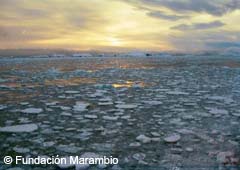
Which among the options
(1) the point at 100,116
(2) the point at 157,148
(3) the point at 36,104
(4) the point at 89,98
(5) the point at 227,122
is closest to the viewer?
(2) the point at 157,148

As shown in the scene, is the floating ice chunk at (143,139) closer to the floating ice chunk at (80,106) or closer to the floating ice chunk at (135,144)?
the floating ice chunk at (135,144)

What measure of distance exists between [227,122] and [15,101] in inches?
168

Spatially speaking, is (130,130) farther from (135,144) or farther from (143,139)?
(135,144)

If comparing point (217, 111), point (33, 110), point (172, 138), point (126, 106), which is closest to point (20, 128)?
point (33, 110)

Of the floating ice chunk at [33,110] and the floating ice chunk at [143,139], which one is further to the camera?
the floating ice chunk at [33,110]

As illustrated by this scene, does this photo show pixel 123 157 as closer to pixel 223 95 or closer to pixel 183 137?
pixel 183 137

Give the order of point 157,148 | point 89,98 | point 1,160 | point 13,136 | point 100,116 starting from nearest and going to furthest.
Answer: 1. point 1,160
2. point 157,148
3. point 13,136
4. point 100,116
5. point 89,98

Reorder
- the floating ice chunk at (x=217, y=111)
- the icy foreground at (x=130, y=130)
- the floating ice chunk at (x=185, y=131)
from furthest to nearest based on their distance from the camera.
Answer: the floating ice chunk at (x=217, y=111)
the floating ice chunk at (x=185, y=131)
the icy foreground at (x=130, y=130)

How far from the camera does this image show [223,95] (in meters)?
6.61

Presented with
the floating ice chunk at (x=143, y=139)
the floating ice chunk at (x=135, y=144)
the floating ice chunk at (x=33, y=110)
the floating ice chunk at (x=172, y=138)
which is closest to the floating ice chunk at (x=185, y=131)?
the floating ice chunk at (x=172, y=138)

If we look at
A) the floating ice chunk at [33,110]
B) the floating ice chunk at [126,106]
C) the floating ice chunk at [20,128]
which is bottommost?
the floating ice chunk at [20,128]

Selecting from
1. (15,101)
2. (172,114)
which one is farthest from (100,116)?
(15,101)

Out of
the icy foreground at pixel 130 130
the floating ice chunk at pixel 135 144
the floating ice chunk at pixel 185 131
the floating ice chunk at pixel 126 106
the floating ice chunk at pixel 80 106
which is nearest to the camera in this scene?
the icy foreground at pixel 130 130

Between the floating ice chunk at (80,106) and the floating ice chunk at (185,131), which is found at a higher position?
A: the floating ice chunk at (80,106)
